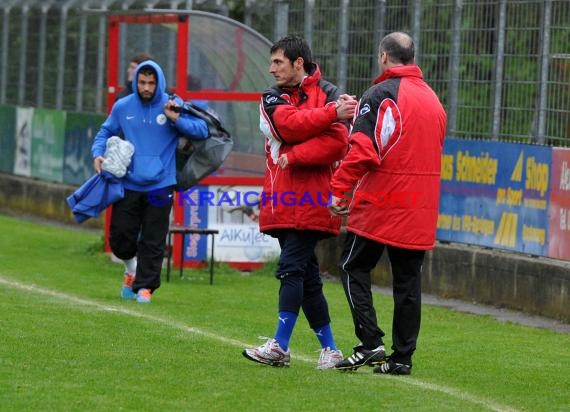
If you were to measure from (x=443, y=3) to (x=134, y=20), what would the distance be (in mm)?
3350

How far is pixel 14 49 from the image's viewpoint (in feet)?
89.2

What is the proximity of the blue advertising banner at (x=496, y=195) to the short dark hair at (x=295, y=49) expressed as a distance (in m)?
5.26

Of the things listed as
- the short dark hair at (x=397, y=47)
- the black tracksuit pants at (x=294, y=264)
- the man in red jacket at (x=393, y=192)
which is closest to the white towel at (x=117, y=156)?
the black tracksuit pants at (x=294, y=264)

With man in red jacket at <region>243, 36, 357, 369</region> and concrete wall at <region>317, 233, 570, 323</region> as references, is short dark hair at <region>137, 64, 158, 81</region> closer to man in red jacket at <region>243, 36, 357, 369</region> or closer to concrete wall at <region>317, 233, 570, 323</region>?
man in red jacket at <region>243, 36, 357, 369</region>

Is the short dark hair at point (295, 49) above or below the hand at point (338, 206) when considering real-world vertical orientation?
above

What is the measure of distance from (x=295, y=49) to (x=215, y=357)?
199cm

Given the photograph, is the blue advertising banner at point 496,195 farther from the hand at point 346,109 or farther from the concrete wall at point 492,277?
the hand at point 346,109

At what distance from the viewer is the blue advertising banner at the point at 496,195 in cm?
1469

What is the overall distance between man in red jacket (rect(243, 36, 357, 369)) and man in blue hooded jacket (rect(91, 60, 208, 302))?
12.0ft

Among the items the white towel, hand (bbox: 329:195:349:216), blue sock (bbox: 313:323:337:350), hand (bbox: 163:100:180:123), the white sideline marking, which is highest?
hand (bbox: 163:100:180:123)

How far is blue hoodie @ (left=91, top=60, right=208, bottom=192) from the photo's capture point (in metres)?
A: 13.3

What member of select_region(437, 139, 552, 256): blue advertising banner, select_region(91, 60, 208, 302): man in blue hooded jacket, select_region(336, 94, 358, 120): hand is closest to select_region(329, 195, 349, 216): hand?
select_region(336, 94, 358, 120): hand

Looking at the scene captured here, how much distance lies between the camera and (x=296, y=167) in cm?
959

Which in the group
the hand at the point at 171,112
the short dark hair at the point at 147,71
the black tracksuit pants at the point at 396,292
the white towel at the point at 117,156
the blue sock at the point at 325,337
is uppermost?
the short dark hair at the point at 147,71
